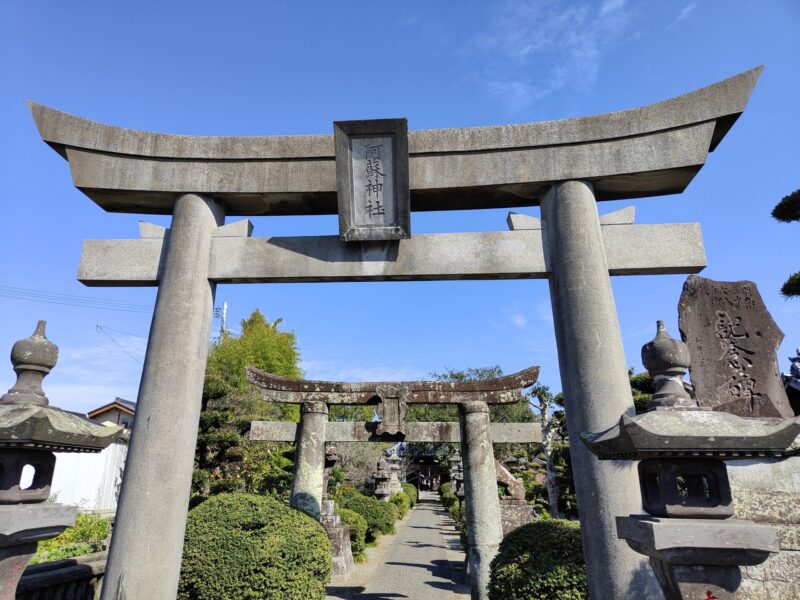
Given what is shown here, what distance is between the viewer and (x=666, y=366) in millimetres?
3369

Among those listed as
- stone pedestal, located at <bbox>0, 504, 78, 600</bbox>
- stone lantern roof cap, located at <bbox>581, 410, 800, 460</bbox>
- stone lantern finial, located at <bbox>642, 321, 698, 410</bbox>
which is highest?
stone lantern finial, located at <bbox>642, 321, 698, 410</bbox>

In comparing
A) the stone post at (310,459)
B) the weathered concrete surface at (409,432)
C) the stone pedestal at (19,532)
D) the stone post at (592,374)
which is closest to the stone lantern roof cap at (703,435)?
the stone post at (592,374)

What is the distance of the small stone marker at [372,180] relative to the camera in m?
5.50

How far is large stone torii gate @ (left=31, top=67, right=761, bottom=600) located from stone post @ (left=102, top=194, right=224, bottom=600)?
0.01 metres

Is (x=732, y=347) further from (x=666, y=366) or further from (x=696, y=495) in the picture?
(x=696, y=495)

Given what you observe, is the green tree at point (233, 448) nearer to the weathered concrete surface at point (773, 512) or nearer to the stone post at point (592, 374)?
the stone post at point (592, 374)

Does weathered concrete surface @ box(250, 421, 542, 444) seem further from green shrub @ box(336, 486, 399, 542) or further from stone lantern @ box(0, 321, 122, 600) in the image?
green shrub @ box(336, 486, 399, 542)

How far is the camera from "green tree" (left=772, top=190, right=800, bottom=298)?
8.89 meters

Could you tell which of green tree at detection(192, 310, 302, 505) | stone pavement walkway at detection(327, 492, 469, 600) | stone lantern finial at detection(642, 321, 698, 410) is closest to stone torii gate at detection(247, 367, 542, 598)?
stone pavement walkway at detection(327, 492, 469, 600)

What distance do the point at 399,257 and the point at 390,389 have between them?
6.50 meters

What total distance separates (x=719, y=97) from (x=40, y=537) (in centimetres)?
816

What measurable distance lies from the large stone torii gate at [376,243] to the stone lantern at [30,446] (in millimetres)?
1023

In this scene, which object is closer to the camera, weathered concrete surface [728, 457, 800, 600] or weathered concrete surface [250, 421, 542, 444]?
weathered concrete surface [728, 457, 800, 600]

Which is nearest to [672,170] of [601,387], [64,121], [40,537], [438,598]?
[601,387]
